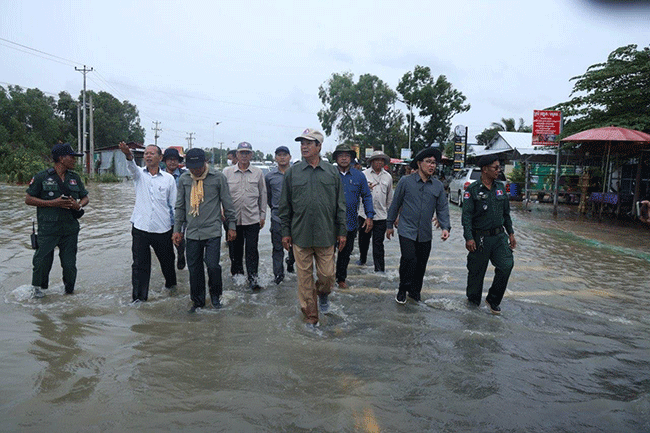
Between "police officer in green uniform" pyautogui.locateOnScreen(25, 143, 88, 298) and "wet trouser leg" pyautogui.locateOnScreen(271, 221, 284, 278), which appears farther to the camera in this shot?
"wet trouser leg" pyautogui.locateOnScreen(271, 221, 284, 278)

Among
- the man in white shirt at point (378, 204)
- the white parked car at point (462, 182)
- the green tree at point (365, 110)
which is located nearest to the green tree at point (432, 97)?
the green tree at point (365, 110)

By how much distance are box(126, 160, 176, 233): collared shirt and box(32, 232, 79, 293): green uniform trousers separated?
0.77 m

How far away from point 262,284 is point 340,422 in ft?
11.7

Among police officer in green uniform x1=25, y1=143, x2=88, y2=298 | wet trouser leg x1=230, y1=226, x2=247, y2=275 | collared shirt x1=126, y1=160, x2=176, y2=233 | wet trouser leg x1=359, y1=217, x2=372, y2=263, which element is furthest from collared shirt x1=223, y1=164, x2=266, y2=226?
police officer in green uniform x1=25, y1=143, x2=88, y2=298

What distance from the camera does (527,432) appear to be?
291 centimetres

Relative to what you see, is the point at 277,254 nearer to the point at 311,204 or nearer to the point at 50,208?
the point at 311,204

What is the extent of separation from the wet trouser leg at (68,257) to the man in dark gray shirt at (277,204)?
2404 millimetres

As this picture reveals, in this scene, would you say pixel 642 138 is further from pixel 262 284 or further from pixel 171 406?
pixel 171 406

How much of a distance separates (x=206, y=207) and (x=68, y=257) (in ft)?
5.90

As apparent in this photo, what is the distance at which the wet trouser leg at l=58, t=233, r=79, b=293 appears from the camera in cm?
536

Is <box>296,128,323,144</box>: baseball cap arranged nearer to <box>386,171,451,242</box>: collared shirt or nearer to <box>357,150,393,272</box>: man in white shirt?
<box>386,171,451,242</box>: collared shirt

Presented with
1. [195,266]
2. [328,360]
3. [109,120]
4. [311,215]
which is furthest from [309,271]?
[109,120]

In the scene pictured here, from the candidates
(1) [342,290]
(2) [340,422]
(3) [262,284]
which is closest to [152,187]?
(3) [262,284]

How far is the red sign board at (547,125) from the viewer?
16.7 m
